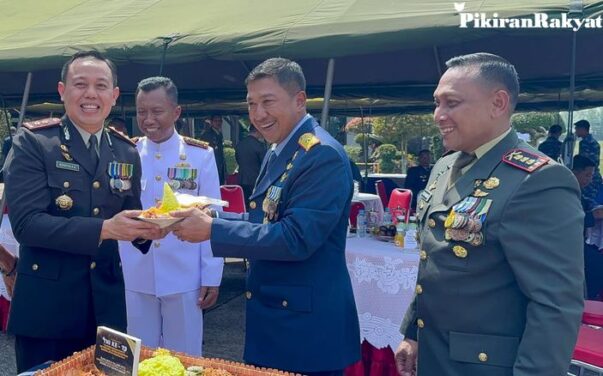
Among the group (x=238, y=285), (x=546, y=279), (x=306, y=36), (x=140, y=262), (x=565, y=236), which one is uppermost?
(x=306, y=36)

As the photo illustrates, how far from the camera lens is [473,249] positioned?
1.61m

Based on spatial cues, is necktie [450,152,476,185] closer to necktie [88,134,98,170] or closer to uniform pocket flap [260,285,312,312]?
uniform pocket flap [260,285,312,312]

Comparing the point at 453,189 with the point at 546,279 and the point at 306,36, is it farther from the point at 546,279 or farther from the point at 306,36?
the point at 306,36

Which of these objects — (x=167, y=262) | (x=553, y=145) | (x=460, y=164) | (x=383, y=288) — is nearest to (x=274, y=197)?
(x=460, y=164)

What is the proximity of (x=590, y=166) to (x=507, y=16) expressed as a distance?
2470mm

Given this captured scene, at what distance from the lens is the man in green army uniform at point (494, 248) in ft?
4.86

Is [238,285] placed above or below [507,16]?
below

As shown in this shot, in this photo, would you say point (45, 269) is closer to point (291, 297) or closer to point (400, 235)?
point (291, 297)

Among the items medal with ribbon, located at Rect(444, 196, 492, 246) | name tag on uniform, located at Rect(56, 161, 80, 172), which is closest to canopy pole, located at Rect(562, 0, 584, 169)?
medal with ribbon, located at Rect(444, 196, 492, 246)

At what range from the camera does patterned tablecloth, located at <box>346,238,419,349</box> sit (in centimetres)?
353

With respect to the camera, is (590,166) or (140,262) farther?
→ (590,166)

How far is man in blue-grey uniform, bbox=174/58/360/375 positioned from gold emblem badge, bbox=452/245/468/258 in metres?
0.47

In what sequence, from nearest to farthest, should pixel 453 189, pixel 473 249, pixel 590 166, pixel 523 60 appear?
pixel 473 249, pixel 453 189, pixel 590 166, pixel 523 60

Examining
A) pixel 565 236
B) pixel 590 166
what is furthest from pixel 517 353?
pixel 590 166
